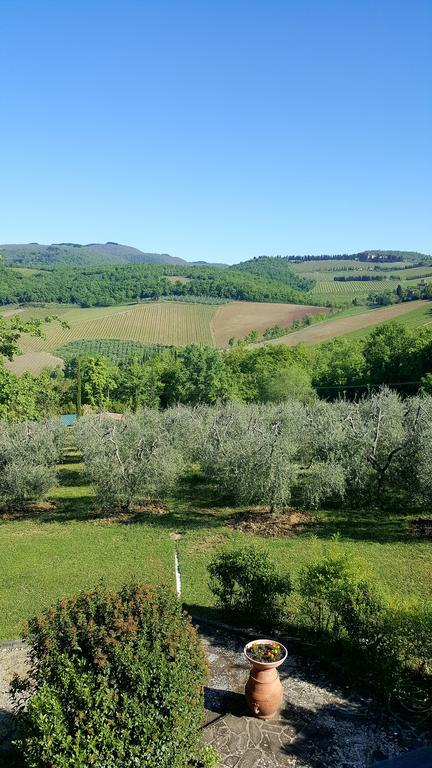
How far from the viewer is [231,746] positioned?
8023 millimetres

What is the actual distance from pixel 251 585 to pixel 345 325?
85.0 m

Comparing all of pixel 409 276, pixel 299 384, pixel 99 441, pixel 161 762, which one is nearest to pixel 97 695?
pixel 161 762

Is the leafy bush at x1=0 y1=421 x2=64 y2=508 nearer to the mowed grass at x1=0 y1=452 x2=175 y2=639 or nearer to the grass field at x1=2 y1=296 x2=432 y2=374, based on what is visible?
the mowed grass at x1=0 y1=452 x2=175 y2=639

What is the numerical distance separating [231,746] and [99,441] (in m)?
17.2

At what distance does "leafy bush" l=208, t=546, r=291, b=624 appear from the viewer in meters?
11.6

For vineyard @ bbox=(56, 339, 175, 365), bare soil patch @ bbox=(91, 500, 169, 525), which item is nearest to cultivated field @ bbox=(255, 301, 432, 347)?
vineyard @ bbox=(56, 339, 175, 365)

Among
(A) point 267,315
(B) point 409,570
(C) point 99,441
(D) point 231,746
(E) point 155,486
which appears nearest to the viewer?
(D) point 231,746

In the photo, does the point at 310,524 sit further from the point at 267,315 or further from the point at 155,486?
the point at 267,315

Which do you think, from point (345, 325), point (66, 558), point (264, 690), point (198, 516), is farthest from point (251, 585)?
point (345, 325)

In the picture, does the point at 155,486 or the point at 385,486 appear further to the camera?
the point at 385,486

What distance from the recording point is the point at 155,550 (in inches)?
706

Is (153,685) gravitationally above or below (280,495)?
above

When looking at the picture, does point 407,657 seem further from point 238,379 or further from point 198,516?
point 238,379

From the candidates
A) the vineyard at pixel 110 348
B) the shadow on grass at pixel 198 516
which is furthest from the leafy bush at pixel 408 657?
the vineyard at pixel 110 348
